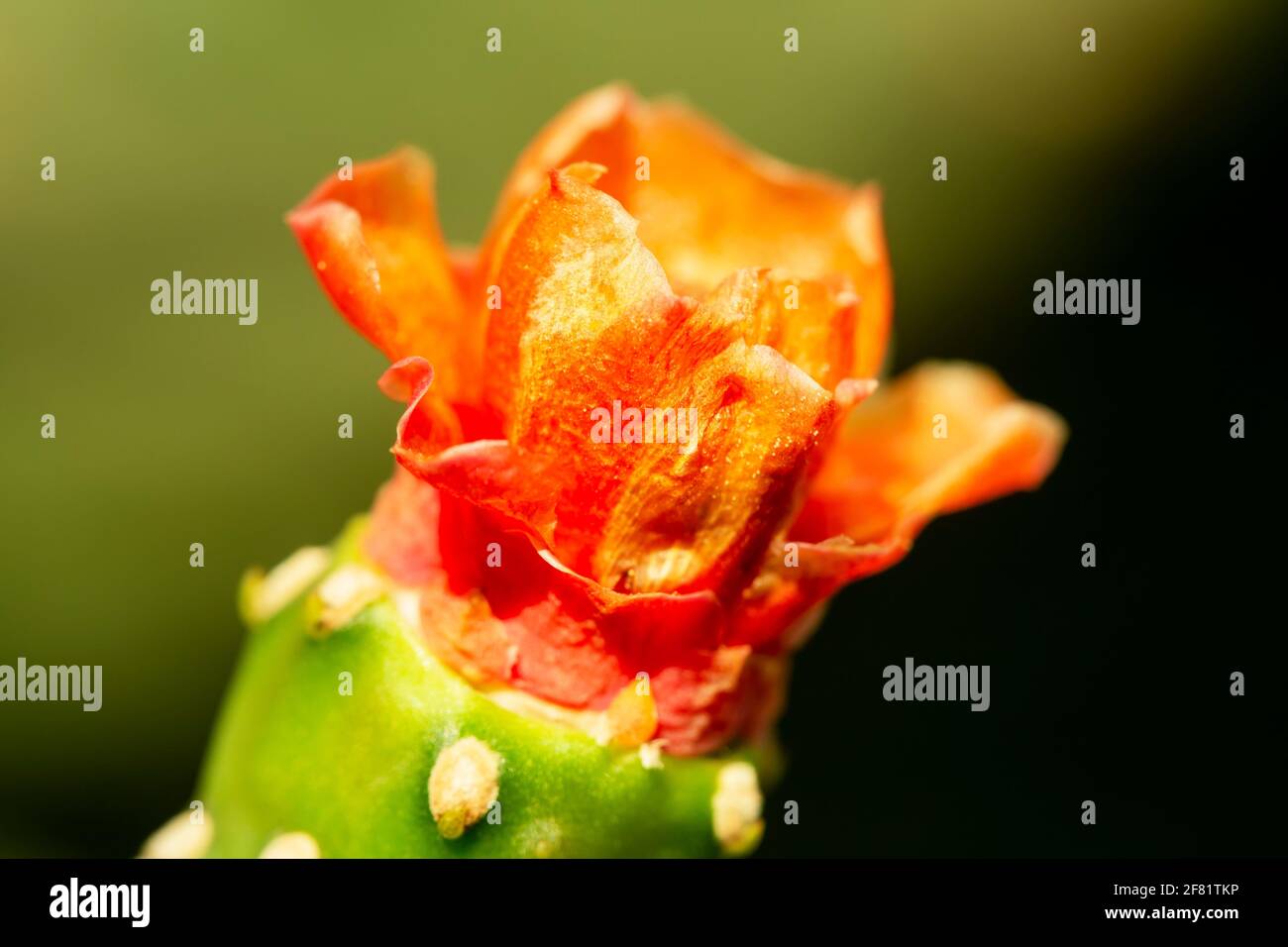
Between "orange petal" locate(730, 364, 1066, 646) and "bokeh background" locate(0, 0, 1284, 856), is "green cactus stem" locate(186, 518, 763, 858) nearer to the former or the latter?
"orange petal" locate(730, 364, 1066, 646)

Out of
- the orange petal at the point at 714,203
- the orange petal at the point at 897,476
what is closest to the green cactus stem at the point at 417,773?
the orange petal at the point at 897,476

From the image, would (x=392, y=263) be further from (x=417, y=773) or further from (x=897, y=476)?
(x=897, y=476)

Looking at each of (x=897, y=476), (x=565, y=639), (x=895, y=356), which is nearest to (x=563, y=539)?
(x=565, y=639)

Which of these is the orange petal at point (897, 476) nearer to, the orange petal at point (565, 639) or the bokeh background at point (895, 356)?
the orange petal at point (565, 639)

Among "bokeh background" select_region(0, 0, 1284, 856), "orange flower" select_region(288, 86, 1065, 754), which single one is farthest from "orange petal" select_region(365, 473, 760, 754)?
"bokeh background" select_region(0, 0, 1284, 856)
